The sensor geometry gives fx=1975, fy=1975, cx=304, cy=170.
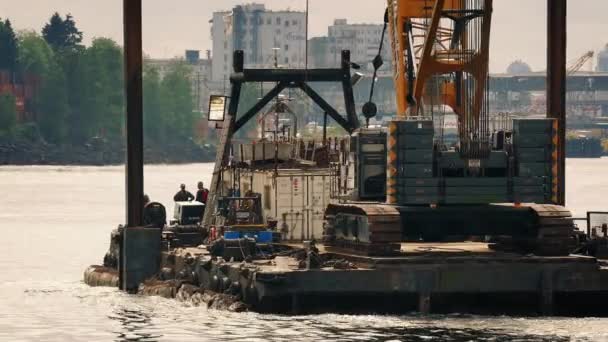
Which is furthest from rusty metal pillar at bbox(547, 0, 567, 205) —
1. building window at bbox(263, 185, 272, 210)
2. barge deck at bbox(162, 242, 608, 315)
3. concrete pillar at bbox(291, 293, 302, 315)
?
concrete pillar at bbox(291, 293, 302, 315)

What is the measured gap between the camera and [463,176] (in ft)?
159

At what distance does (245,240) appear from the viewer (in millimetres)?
49594

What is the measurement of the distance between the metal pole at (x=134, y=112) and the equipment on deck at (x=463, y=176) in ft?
19.7

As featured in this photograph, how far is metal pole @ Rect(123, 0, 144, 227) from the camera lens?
175ft

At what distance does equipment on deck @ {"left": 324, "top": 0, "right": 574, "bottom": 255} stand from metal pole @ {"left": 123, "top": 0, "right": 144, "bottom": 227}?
6009mm

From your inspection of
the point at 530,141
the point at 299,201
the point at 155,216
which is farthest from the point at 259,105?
the point at 530,141

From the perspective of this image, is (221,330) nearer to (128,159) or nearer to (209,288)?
(209,288)

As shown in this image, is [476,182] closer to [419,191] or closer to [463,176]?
[463,176]

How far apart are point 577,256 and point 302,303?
23.0 ft

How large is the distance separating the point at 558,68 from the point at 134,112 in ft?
39.3

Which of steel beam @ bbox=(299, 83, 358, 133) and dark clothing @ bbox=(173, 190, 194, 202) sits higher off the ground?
steel beam @ bbox=(299, 83, 358, 133)

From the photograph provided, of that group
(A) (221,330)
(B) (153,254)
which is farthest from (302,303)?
(B) (153,254)

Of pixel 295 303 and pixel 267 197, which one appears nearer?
pixel 295 303

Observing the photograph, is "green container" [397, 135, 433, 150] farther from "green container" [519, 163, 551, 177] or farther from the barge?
"green container" [519, 163, 551, 177]
